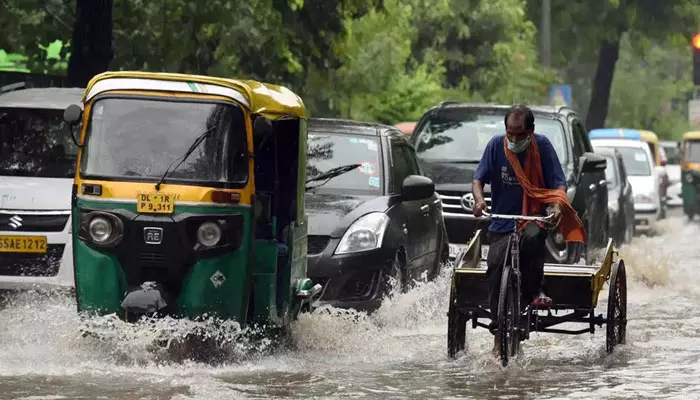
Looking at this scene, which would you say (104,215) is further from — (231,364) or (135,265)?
(231,364)

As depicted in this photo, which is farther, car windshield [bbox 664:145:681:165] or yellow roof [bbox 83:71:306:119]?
car windshield [bbox 664:145:681:165]

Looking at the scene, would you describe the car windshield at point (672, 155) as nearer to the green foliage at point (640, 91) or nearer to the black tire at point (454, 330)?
the green foliage at point (640, 91)

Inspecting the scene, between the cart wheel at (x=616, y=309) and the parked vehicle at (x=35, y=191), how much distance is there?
13.7 ft

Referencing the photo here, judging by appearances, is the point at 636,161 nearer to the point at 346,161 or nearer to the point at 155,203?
the point at 346,161

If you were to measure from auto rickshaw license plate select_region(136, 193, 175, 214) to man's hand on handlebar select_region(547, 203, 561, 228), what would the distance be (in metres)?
2.46

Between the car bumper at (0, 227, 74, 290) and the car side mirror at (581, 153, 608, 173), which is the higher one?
the car side mirror at (581, 153, 608, 173)

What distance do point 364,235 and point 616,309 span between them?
2.34 m

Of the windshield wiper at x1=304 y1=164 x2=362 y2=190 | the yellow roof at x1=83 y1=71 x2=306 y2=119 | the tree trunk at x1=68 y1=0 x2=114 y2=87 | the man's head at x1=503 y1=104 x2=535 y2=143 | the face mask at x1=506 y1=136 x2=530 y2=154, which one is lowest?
the windshield wiper at x1=304 y1=164 x2=362 y2=190

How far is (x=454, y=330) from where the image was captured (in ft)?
38.3

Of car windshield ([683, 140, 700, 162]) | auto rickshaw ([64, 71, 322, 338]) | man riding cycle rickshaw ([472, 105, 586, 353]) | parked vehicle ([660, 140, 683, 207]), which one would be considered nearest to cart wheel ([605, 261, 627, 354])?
man riding cycle rickshaw ([472, 105, 586, 353])

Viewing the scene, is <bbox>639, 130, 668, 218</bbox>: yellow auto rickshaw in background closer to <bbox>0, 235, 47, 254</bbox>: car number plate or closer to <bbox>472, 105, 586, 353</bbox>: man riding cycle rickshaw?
<bbox>0, 235, 47, 254</bbox>: car number plate

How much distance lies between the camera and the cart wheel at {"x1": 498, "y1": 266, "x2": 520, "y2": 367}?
1091 cm

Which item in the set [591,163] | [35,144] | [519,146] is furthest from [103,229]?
[591,163]

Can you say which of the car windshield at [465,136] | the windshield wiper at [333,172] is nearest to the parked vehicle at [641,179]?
the car windshield at [465,136]
